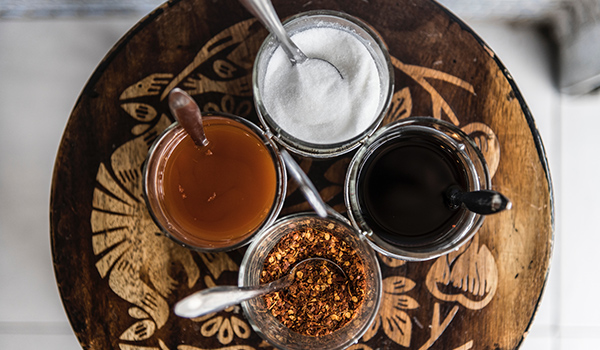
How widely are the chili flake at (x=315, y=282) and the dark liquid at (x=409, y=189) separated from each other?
0.09 meters

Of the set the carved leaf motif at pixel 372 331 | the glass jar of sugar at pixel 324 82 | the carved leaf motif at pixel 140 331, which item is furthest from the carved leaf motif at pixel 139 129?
the carved leaf motif at pixel 372 331

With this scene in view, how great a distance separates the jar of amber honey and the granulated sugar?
0.22 ft

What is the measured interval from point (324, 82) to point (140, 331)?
0.60 metres

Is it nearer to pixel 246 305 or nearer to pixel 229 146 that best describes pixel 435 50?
pixel 229 146

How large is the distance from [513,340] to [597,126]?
30.4 inches

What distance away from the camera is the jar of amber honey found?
82 cm

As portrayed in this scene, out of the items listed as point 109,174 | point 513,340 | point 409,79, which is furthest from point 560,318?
point 109,174

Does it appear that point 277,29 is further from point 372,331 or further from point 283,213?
point 372,331

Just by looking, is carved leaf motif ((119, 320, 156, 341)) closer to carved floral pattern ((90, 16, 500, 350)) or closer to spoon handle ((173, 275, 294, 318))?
carved floral pattern ((90, 16, 500, 350))

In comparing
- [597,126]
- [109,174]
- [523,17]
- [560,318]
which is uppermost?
[523,17]

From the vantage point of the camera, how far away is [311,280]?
86 centimetres

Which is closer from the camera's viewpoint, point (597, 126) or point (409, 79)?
point (409, 79)

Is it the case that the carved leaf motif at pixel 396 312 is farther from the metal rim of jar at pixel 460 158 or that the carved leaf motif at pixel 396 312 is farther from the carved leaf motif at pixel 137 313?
the carved leaf motif at pixel 137 313

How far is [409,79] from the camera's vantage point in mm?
908
